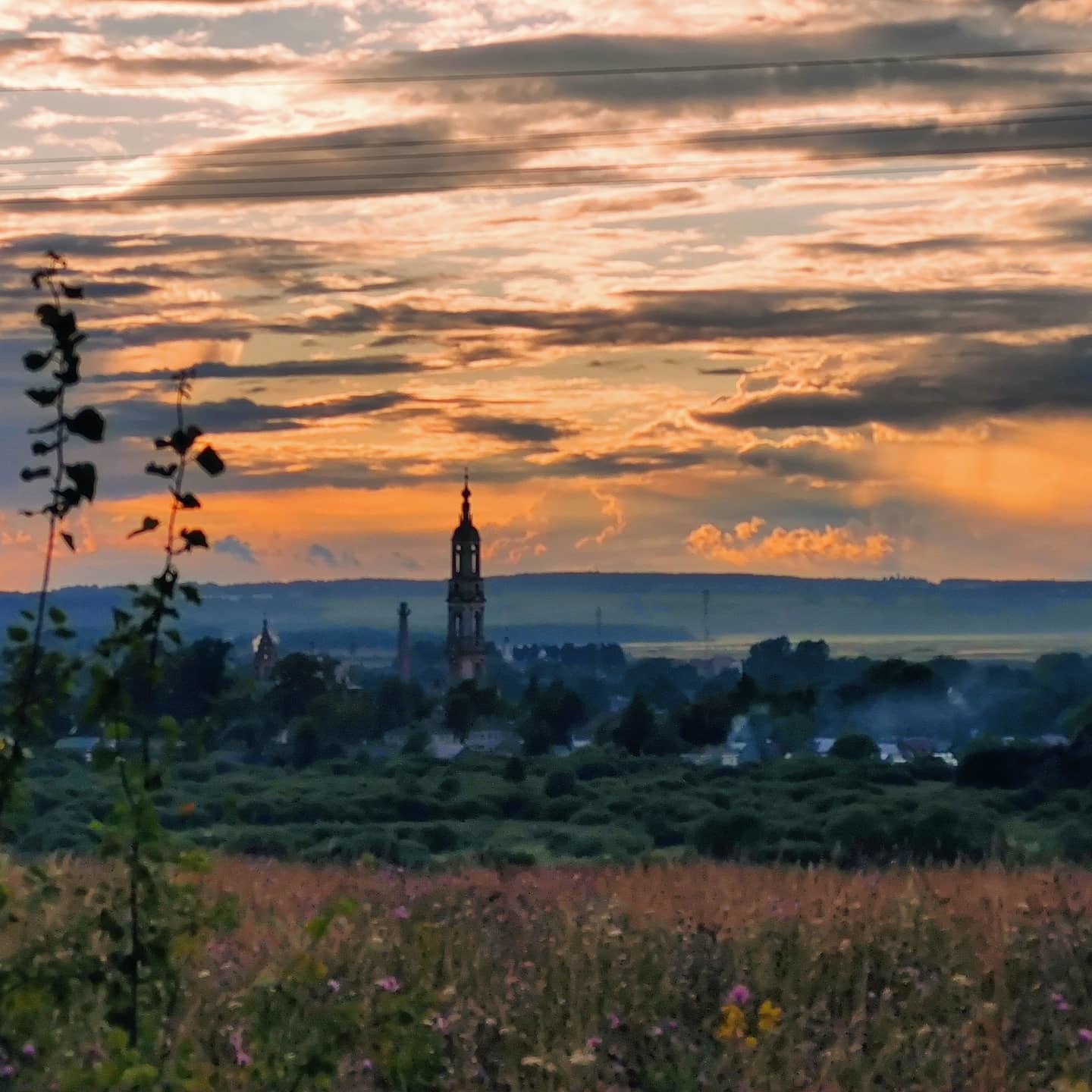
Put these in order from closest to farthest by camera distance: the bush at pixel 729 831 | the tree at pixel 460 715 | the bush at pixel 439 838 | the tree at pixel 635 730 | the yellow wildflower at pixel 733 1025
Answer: the yellow wildflower at pixel 733 1025 → the bush at pixel 729 831 → the bush at pixel 439 838 → the tree at pixel 635 730 → the tree at pixel 460 715

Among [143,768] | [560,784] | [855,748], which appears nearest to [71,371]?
[143,768]

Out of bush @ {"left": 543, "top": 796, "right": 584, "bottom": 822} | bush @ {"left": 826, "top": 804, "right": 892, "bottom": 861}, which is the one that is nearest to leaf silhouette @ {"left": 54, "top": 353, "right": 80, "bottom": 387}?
bush @ {"left": 826, "top": 804, "right": 892, "bottom": 861}

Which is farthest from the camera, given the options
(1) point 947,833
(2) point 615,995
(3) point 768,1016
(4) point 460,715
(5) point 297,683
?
(4) point 460,715

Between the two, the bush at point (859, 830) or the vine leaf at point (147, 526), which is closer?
the vine leaf at point (147, 526)

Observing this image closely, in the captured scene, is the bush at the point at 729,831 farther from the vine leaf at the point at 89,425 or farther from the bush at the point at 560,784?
the vine leaf at the point at 89,425

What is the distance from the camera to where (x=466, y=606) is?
125 meters

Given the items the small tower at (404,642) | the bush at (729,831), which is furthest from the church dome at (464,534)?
the bush at (729,831)

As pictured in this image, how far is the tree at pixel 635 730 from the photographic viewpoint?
61281 mm

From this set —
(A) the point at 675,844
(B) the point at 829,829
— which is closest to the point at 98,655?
(B) the point at 829,829

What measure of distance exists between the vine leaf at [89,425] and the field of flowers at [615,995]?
1.65m

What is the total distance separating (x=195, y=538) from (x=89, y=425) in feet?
1.85

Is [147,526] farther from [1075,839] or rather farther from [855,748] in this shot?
[855,748]

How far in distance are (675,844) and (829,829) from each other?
130 inches

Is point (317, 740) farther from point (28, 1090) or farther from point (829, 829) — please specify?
point (28, 1090)
